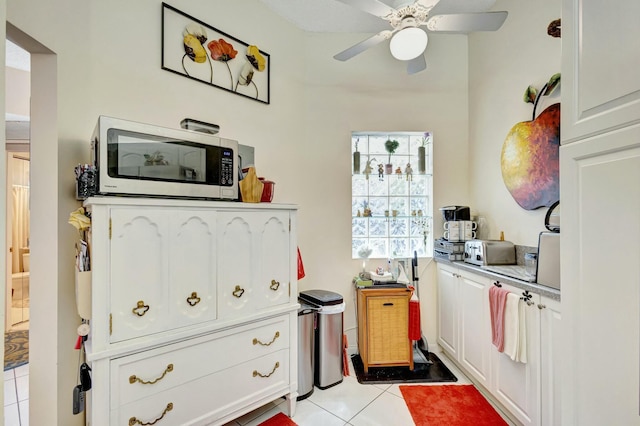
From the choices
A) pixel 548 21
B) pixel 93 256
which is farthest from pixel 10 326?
pixel 548 21

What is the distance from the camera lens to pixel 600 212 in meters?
0.99

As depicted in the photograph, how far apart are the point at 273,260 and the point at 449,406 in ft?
5.45

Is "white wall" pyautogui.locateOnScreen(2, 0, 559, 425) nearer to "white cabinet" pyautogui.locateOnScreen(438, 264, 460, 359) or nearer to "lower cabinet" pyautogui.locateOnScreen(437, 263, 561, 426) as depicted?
"white cabinet" pyautogui.locateOnScreen(438, 264, 460, 359)

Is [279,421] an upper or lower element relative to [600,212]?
lower

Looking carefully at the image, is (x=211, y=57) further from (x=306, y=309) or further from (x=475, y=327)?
(x=475, y=327)

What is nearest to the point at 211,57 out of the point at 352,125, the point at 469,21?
the point at 352,125

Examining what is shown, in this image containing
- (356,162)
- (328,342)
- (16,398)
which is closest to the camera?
(16,398)

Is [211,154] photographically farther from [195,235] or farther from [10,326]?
[10,326]

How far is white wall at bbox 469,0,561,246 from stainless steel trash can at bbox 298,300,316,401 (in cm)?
182

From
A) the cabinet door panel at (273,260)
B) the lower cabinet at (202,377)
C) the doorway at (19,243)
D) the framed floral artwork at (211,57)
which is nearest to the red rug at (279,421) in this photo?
the lower cabinet at (202,377)

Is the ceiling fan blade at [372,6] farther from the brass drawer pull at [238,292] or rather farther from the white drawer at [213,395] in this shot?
the white drawer at [213,395]

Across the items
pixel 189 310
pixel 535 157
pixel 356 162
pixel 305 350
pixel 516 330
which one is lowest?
pixel 305 350

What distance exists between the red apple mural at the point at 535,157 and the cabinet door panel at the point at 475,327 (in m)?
0.74

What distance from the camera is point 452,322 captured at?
2742 mm
